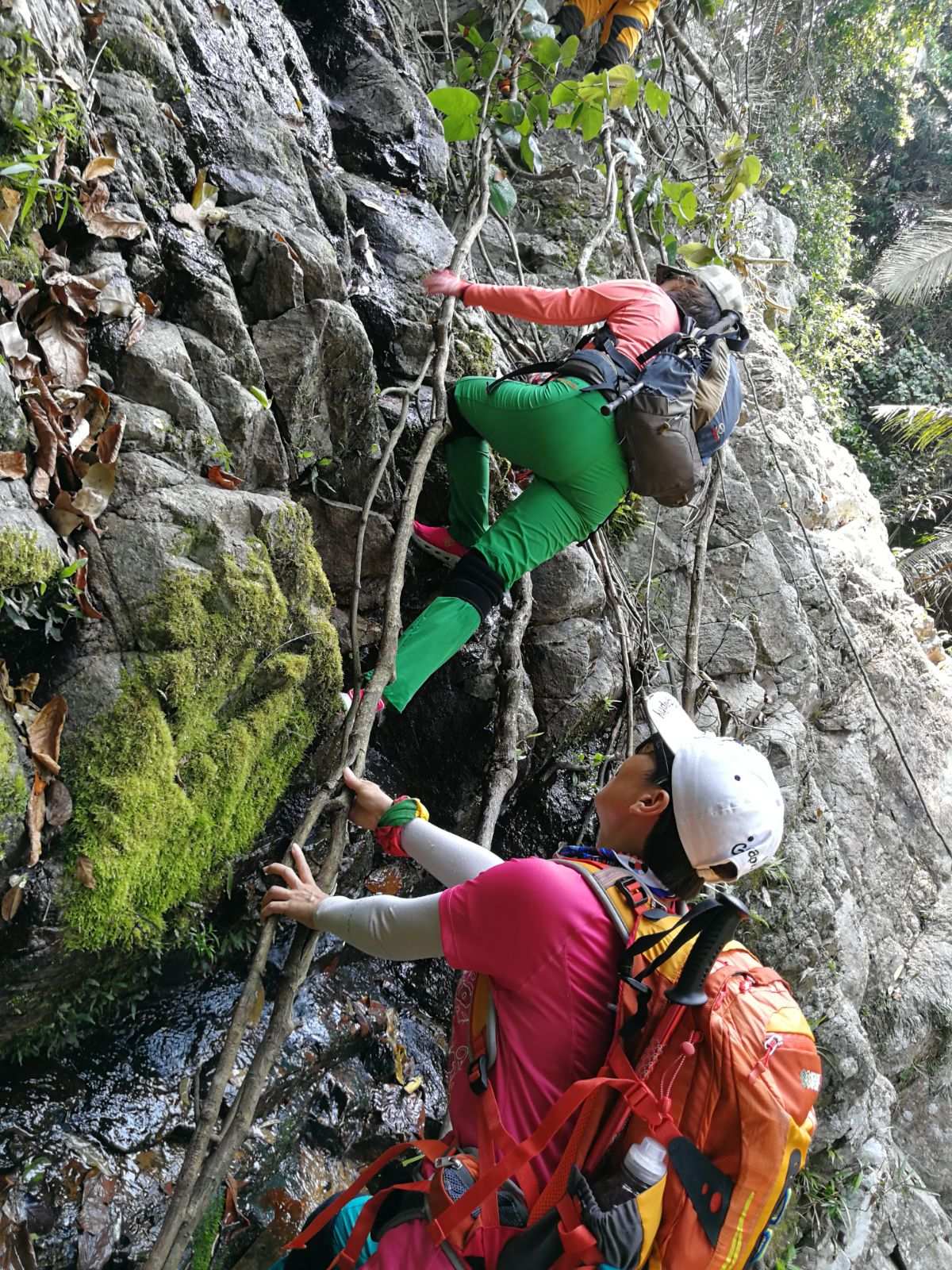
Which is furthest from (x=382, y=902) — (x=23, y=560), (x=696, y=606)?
(x=696, y=606)

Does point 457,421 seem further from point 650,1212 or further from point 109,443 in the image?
point 650,1212

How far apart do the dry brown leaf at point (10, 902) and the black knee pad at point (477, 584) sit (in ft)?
5.86

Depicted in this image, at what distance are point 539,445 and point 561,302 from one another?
649 mm

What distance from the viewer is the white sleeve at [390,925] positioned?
2062 mm

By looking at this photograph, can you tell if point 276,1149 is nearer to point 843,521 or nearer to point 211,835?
point 211,835

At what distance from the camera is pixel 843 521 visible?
922 cm

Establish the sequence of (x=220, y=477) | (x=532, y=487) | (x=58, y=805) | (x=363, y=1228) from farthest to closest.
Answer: (x=532, y=487) < (x=220, y=477) < (x=58, y=805) < (x=363, y=1228)

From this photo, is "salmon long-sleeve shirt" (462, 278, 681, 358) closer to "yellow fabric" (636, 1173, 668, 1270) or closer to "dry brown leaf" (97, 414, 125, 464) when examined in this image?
"dry brown leaf" (97, 414, 125, 464)

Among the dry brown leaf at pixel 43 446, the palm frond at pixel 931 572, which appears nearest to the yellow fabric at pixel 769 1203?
the dry brown leaf at pixel 43 446

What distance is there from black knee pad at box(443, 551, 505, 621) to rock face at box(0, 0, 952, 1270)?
54cm

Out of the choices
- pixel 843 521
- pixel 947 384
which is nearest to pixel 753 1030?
pixel 843 521

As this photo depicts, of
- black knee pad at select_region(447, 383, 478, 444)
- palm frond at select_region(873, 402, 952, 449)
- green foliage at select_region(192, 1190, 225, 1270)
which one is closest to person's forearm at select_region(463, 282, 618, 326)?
black knee pad at select_region(447, 383, 478, 444)

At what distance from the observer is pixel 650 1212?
1782mm

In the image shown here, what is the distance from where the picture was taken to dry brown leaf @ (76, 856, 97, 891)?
2283mm
